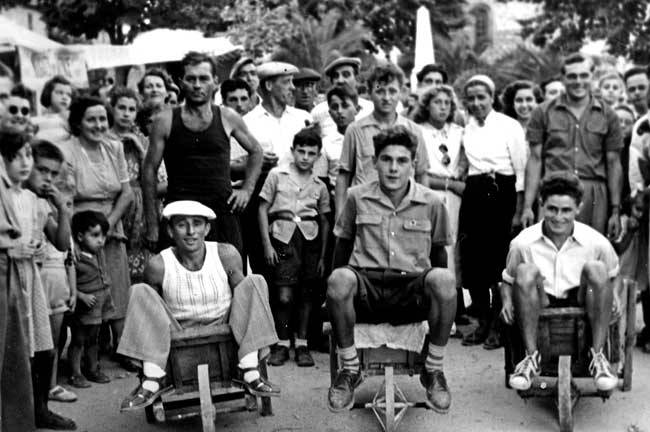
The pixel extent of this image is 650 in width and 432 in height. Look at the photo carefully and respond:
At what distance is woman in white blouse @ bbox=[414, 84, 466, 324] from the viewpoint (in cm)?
812

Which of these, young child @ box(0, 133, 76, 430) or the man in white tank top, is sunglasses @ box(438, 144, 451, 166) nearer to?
the man in white tank top

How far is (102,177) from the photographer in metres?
7.19

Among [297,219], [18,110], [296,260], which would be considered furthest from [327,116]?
[18,110]

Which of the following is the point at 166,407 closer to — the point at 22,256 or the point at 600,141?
the point at 22,256

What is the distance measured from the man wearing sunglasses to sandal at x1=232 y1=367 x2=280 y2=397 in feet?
6.49

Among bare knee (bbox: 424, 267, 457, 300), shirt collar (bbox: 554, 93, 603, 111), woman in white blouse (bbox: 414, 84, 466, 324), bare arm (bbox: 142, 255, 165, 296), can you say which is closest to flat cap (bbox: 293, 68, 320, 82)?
woman in white blouse (bbox: 414, 84, 466, 324)

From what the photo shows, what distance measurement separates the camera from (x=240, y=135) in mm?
6875

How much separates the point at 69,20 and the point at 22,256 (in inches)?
715

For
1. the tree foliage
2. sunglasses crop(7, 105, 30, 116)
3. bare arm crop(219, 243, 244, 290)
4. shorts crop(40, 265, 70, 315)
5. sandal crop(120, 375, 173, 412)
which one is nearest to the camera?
sandal crop(120, 375, 173, 412)

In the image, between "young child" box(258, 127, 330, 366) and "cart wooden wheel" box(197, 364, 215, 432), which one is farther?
"young child" box(258, 127, 330, 366)

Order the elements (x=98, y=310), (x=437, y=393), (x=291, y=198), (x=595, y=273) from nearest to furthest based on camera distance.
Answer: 1. (x=437, y=393)
2. (x=595, y=273)
3. (x=98, y=310)
4. (x=291, y=198)

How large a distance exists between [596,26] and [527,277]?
20.6m

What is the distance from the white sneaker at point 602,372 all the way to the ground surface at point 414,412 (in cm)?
33

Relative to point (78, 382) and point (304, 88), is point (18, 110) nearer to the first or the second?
point (78, 382)
